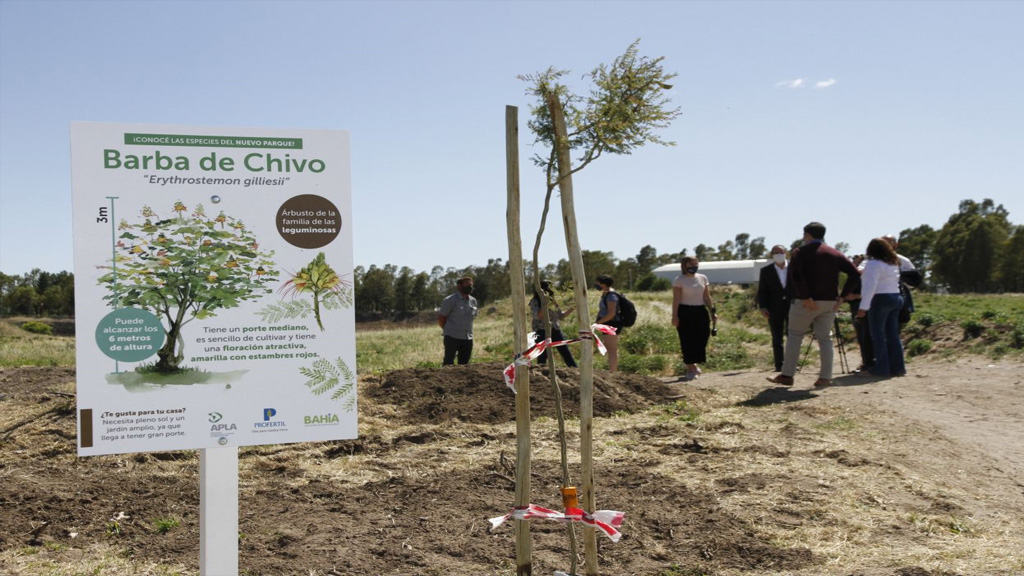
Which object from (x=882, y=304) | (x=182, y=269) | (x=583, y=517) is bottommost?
(x=583, y=517)

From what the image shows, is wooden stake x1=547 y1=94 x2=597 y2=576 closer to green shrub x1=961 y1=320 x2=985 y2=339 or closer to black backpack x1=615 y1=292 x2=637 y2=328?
black backpack x1=615 y1=292 x2=637 y2=328

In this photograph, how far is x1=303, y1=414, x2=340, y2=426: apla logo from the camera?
3.55m

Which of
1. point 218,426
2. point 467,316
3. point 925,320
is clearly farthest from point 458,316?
point 925,320

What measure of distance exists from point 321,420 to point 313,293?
566 mm

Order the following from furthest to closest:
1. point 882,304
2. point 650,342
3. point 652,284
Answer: point 652,284
point 650,342
point 882,304

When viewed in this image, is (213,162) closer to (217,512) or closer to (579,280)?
(217,512)

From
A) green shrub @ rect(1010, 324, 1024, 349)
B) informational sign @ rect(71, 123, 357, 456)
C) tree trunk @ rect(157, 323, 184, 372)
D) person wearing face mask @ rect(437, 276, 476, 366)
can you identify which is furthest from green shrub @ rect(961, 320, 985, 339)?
tree trunk @ rect(157, 323, 184, 372)

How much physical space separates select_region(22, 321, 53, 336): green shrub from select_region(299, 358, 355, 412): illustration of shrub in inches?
1575

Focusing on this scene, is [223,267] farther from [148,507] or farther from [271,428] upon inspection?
[148,507]

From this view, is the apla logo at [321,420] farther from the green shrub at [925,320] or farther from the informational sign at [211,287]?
the green shrub at [925,320]

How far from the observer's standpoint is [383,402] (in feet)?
31.2

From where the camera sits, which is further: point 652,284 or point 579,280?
point 652,284

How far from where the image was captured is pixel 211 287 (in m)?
3.46

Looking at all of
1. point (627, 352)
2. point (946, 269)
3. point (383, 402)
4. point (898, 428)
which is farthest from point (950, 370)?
point (946, 269)
